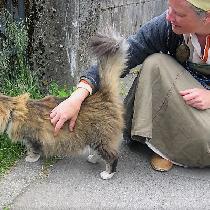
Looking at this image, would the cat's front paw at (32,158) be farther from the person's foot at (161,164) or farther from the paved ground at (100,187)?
the person's foot at (161,164)

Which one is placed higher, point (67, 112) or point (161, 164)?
point (67, 112)

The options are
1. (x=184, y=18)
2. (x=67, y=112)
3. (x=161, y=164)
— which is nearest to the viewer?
(x=184, y=18)

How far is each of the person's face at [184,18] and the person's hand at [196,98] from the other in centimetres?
43

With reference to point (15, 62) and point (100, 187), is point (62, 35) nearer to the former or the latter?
point (15, 62)

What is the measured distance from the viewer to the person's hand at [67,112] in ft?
10.5

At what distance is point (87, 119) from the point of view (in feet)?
10.8

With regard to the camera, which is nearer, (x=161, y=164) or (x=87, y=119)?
(x=87, y=119)

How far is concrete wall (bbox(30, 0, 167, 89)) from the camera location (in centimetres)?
421

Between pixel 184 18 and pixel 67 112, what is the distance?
959 millimetres

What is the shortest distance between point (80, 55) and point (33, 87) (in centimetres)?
54

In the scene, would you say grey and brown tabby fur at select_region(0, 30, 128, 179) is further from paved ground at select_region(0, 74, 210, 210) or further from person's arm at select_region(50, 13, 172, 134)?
paved ground at select_region(0, 74, 210, 210)

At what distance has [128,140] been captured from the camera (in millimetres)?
3844

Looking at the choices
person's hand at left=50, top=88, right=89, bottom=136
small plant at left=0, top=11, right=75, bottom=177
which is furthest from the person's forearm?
small plant at left=0, top=11, right=75, bottom=177

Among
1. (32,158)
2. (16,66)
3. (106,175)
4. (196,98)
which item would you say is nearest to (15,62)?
(16,66)
